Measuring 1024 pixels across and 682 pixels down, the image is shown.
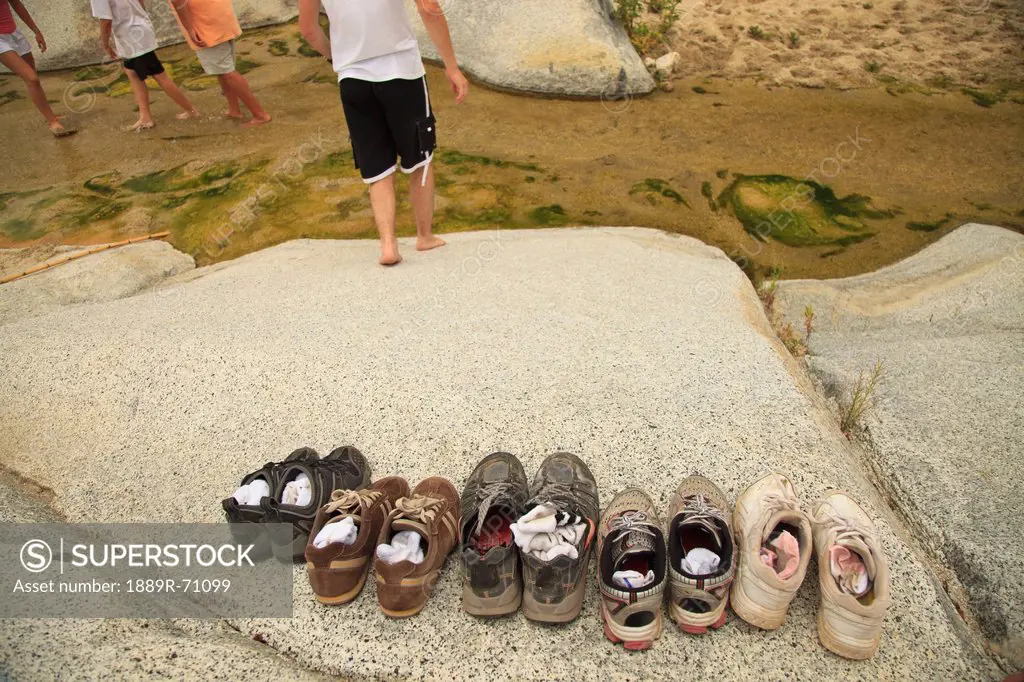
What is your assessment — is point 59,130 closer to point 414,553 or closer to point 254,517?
point 254,517

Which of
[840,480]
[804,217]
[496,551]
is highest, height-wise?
[496,551]

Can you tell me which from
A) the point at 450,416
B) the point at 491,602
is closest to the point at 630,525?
the point at 491,602

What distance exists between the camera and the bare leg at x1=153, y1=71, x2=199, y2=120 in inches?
220

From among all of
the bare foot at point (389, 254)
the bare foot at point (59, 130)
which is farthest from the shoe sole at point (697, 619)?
the bare foot at point (59, 130)

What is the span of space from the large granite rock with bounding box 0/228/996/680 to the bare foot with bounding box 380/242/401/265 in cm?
26

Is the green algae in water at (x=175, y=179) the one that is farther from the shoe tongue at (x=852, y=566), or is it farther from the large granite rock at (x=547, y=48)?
the shoe tongue at (x=852, y=566)

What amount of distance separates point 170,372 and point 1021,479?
10.4 feet

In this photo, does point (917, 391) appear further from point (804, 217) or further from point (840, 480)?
point (804, 217)

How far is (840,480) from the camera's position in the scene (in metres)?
2.12

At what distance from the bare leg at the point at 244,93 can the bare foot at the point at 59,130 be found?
5.07ft

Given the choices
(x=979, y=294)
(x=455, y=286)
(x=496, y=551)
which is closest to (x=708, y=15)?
(x=979, y=294)

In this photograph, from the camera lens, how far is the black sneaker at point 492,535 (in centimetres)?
166

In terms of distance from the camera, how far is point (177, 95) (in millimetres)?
5828

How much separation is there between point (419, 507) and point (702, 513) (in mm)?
783
